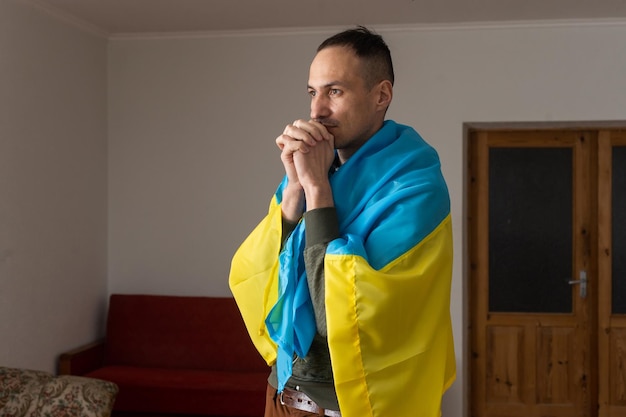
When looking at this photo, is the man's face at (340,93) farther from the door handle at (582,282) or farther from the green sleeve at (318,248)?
the door handle at (582,282)

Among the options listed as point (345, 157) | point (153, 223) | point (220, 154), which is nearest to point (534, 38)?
point (220, 154)

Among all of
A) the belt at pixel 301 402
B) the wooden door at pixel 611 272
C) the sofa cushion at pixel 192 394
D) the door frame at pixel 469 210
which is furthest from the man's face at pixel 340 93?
the wooden door at pixel 611 272

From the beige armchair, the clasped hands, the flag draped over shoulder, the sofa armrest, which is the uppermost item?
the clasped hands

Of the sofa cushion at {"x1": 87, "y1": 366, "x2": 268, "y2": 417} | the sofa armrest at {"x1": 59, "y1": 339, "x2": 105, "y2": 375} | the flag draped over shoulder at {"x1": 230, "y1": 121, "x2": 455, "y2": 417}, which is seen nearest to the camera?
the flag draped over shoulder at {"x1": 230, "y1": 121, "x2": 455, "y2": 417}

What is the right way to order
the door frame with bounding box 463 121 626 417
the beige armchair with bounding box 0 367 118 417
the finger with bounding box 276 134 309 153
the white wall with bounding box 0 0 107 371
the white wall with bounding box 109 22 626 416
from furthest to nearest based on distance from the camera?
the door frame with bounding box 463 121 626 417
the white wall with bounding box 109 22 626 416
the white wall with bounding box 0 0 107 371
the beige armchair with bounding box 0 367 118 417
the finger with bounding box 276 134 309 153

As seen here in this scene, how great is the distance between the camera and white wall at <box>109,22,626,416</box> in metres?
4.94

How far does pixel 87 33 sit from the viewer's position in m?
5.07

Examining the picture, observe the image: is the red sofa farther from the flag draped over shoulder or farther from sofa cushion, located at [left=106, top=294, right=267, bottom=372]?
the flag draped over shoulder

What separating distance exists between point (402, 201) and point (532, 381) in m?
4.12

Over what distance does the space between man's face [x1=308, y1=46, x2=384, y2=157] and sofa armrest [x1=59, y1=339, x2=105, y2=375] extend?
359 cm

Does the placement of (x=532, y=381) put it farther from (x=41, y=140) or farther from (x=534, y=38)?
(x=41, y=140)

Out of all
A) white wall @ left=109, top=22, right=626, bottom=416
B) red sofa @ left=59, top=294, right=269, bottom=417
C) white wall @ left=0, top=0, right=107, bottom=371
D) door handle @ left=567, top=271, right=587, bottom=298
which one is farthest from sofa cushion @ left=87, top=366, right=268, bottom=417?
door handle @ left=567, top=271, right=587, bottom=298

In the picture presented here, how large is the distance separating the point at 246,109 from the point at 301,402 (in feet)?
12.8

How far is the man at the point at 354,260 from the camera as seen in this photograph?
138 centimetres
